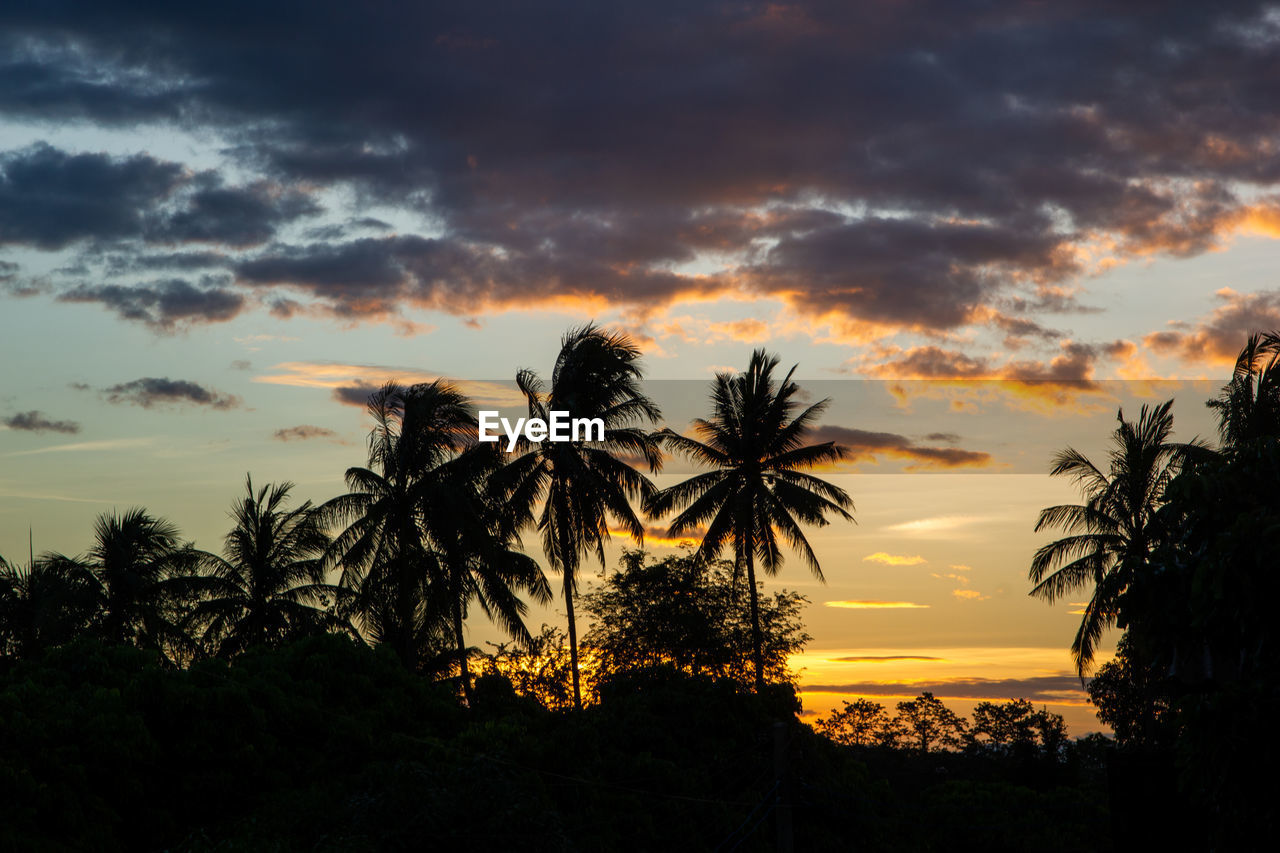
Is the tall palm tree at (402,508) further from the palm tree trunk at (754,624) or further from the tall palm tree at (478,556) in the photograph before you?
the palm tree trunk at (754,624)

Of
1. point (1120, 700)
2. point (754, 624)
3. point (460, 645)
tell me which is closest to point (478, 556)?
point (460, 645)

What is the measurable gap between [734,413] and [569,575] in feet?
26.6

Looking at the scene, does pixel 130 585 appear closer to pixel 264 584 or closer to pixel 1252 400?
pixel 264 584

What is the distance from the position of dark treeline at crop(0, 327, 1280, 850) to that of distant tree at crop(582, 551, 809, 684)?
Answer: 109 mm

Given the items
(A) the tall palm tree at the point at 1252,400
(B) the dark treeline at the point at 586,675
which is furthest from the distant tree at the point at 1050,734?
(A) the tall palm tree at the point at 1252,400

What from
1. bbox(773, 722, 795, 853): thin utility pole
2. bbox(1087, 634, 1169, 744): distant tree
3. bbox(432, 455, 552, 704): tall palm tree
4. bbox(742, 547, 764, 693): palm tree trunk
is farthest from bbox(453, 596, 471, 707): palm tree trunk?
bbox(1087, 634, 1169, 744): distant tree

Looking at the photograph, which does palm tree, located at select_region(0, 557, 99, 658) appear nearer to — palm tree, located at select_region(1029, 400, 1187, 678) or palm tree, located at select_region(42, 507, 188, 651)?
palm tree, located at select_region(42, 507, 188, 651)

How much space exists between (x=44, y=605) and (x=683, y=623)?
65.8 feet

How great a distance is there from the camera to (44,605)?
3331 cm

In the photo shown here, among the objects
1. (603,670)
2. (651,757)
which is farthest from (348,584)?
(651,757)

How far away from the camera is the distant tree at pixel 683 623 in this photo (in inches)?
1465

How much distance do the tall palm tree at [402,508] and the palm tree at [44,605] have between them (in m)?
9.25

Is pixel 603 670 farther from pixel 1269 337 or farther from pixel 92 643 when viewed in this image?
pixel 1269 337

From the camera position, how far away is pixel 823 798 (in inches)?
784
